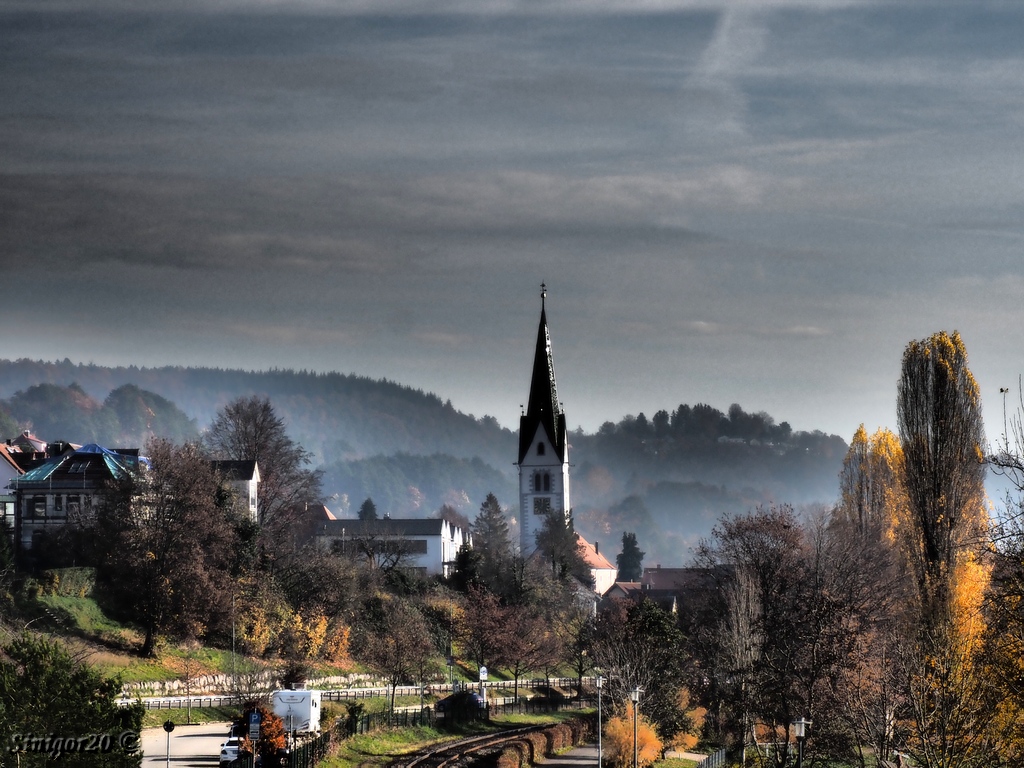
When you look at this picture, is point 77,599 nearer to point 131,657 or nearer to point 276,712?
point 131,657

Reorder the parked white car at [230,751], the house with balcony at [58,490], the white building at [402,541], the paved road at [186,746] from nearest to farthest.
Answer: the parked white car at [230,751], the paved road at [186,746], the house with balcony at [58,490], the white building at [402,541]

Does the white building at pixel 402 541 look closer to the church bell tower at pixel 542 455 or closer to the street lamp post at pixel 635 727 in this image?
the church bell tower at pixel 542 455

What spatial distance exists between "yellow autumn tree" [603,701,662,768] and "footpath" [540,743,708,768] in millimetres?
819

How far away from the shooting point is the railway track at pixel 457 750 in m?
47.0

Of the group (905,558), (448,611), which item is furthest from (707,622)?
(448,611)

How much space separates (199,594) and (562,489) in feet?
237

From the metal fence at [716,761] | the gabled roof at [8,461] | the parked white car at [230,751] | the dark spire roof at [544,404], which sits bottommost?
the metal fence at [716,761]

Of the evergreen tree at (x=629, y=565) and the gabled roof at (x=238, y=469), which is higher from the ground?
the gabled roof at (x=238, y=469)

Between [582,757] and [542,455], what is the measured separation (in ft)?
257

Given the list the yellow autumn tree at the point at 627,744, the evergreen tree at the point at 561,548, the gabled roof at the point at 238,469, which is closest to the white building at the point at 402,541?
the evergreen tree at the point at 561,548

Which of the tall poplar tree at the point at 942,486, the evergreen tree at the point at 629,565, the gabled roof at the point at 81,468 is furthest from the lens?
the evergreen tree at the point at 629,565

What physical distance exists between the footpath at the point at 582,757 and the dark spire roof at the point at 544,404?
241 feet

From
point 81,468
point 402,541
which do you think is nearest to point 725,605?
point 81,468

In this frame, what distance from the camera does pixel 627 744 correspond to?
5075 cm
